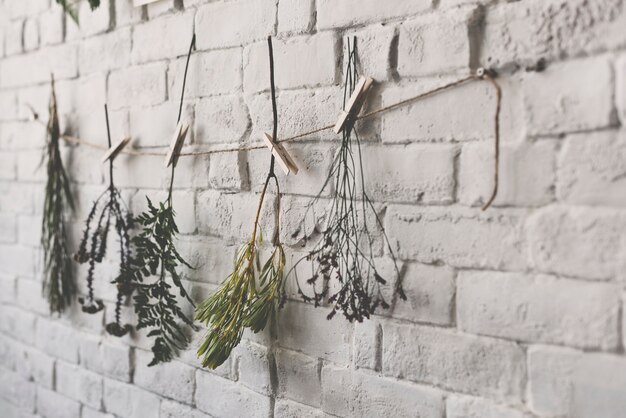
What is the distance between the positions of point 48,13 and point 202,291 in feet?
A: 3.03

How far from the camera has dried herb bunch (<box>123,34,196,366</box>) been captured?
50.9 inches

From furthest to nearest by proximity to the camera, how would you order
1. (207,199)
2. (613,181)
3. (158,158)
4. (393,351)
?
(158,158), (207,199), (393,351), (613,181)

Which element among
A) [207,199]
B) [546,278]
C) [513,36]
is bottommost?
[546,278]

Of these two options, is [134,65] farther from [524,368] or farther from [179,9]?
[524,368]

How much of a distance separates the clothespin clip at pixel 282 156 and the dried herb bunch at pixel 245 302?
0.8 inches

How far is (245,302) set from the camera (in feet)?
3.73

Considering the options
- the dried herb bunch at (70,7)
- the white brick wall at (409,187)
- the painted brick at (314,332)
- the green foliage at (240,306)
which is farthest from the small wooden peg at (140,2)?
the painted brick at (314,332)

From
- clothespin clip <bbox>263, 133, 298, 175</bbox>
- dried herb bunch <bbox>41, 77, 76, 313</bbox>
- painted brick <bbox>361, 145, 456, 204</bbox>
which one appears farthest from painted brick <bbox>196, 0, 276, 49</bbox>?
dried herb bunch <bbox>41, 77, 76, 313</bbox>

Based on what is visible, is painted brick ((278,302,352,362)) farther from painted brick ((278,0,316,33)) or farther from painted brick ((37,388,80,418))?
painted brick ((37,388,80,418))

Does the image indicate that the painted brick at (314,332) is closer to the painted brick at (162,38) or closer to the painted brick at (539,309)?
the painted brick at (539,309)

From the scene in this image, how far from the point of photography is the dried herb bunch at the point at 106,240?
1.41 meters

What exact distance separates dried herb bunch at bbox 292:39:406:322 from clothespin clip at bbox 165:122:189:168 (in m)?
0.37

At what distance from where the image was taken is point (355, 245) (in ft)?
3.49

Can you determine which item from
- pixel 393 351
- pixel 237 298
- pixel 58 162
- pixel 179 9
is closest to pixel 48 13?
pixel 58 162
